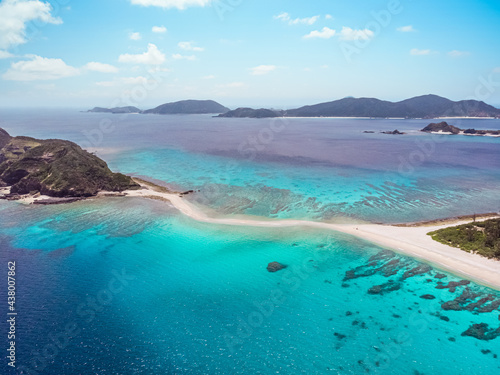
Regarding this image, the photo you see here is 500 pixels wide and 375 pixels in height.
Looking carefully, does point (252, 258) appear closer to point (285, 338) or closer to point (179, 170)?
point (285, 338)

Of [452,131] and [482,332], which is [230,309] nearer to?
[482,332]

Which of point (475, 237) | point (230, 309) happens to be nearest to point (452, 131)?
point (475, 237)

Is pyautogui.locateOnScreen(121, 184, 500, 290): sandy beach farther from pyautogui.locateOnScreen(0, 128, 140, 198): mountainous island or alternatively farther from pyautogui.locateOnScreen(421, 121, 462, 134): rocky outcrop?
pyautogui.locateOnScreen(421, 121, 462, 134): rocky outcrop

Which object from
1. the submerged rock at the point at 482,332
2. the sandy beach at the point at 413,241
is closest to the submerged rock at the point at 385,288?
the submerged rock at the point at 482,332

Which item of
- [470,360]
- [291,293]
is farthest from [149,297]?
[470,360]

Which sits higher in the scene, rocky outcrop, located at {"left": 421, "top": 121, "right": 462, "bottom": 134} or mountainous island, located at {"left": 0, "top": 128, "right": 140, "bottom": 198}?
rocky outcrop, located at {"left": 421, "top": 121, "right": 462, "bottom": 134}

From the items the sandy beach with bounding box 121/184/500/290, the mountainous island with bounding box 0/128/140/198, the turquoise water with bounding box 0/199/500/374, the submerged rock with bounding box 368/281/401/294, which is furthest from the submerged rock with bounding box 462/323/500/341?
the mountainous island with bounding box 0/128/140/198

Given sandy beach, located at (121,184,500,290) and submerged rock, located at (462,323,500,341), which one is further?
sandy beach, located at (121,184,500,290)
